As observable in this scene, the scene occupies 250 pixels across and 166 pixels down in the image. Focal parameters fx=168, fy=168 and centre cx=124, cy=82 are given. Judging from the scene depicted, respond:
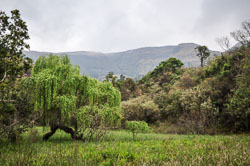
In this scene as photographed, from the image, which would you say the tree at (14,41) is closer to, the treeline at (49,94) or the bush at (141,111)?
the treeline at (49,94)

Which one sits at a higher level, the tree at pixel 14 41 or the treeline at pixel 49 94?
the tree at pixel 14 41

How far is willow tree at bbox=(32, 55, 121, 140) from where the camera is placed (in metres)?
9.98

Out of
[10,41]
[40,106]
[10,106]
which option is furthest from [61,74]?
[10,41]

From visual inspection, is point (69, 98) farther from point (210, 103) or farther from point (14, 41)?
point (210, 103)

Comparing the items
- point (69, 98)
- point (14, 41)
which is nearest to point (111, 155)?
point (69, 98)

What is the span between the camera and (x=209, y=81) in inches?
984

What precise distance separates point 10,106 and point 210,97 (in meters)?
22.9

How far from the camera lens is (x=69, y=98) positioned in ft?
34.4

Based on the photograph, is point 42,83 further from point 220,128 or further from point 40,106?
point 220,128

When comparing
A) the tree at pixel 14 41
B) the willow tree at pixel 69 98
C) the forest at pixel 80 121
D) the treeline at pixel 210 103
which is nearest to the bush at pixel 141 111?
the treeline at pixel 210 103

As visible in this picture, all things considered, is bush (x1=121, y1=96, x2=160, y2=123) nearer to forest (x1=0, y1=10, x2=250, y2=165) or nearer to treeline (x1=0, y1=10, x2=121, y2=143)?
forest (x1=0, y1=10, x2=250, y2=165)

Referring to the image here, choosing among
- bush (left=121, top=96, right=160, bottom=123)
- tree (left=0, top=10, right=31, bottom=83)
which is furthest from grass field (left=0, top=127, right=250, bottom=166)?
bush (left=121, top=96, right=160, bottom=123)

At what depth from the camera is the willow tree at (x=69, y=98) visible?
9984 mm

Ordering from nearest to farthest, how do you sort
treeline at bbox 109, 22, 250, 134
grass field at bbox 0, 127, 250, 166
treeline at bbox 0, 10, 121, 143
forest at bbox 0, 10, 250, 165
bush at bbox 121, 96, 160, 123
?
grass field at bbox 0, 127, 250, 166, forest at bbox 0, 10, 250, 165, treeline at bbox 0, 10, 121, 143, treeline at bbox 109, 22, 250, 134, bush at bbox 121, 96, 160, 123
